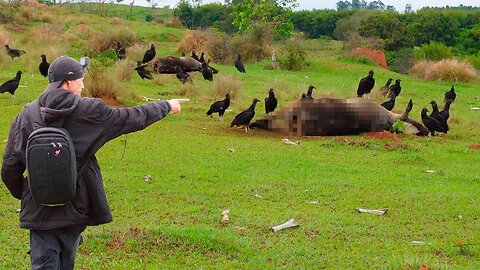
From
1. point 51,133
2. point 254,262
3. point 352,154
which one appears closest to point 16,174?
point 51,133

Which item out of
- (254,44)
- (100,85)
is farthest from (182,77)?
(254,44)

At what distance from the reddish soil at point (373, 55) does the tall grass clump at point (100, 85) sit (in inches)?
948

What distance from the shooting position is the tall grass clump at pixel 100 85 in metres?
19.1

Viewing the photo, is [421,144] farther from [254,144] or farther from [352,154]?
[254,144]

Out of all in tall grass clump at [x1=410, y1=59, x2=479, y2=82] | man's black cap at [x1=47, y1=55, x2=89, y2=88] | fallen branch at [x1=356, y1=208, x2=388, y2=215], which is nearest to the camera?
man's black cap at [x1=47, y1=55, x2=89, y2=88]

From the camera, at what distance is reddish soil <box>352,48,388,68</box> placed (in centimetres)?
4138

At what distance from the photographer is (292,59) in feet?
116

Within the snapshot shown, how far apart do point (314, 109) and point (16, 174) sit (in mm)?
12774

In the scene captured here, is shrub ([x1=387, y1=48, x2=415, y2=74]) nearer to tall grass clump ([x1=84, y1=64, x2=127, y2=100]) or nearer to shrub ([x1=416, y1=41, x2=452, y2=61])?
shrub ([x1=416, y1=41, x2=452, y2=61])

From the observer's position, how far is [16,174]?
5.09 metres

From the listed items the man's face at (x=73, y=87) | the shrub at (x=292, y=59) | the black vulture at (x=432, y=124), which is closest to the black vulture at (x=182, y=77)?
the black vulture at (x=432, y=124)

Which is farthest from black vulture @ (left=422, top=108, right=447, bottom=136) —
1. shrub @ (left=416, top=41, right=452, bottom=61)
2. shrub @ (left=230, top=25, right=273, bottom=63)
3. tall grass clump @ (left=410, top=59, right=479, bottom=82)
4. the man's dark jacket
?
shrub @ (left=416, top=41, right=452, bottom=61)

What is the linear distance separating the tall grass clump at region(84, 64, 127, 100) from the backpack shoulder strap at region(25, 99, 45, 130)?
14.3m

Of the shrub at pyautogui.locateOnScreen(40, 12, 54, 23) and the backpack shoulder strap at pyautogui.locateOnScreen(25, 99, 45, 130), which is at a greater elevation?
the backpack shoulder strap at pyautogui.locateOnScreen(25, 99, 45, 130)
